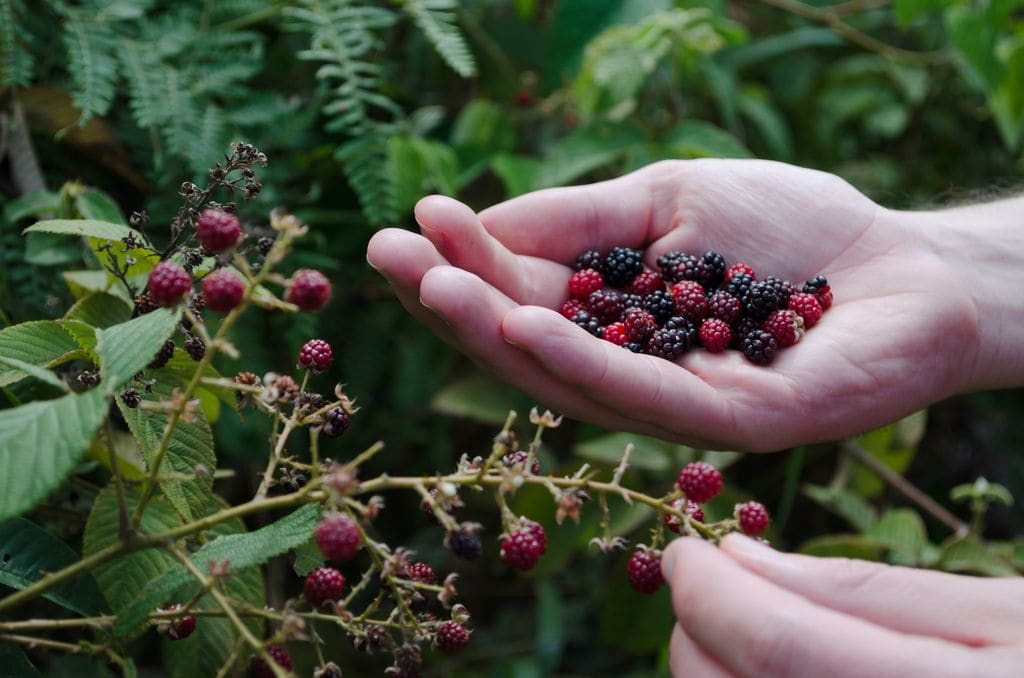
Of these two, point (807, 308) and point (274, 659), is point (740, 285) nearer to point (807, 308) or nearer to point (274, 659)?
point (807, 308)

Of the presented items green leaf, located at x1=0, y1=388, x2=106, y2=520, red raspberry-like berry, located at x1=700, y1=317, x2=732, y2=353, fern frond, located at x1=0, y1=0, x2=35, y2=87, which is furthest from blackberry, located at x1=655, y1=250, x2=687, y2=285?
fern frond, located at x1=0, y1=0, x2=35, y2=87

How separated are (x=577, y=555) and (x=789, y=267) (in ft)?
5.00

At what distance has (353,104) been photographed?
85.7 inches

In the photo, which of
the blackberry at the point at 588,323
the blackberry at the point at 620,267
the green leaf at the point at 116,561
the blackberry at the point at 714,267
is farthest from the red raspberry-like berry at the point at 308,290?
the blackberry at the point at 714,267

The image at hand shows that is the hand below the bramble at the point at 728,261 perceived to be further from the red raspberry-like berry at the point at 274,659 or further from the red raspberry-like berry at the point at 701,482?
the red raspberry-like berry at the point at 274,659

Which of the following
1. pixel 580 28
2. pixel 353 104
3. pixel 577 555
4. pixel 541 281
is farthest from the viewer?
pixel 577 555

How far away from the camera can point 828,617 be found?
101cm

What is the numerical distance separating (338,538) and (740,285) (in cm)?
131

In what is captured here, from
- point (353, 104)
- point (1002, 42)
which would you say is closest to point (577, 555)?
point (353, 104)

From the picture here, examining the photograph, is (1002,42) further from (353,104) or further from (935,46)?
(353,104)

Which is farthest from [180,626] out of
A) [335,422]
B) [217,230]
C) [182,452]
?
[217,230]

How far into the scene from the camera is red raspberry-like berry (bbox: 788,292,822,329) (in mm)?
1962

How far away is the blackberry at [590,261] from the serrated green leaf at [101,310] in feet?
3.48

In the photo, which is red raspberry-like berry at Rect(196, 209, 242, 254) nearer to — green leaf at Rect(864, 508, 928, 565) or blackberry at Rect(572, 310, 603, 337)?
blackberry at Rect(572, 310, 603, 337)
